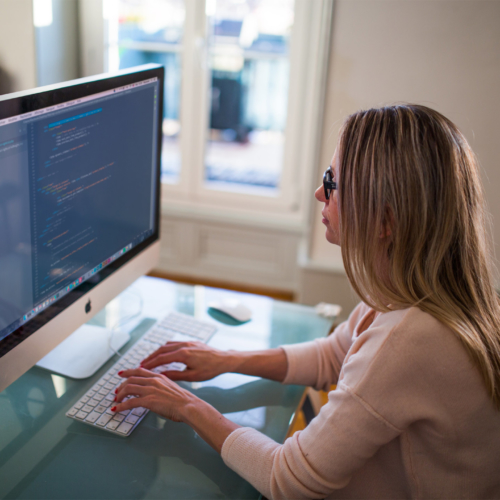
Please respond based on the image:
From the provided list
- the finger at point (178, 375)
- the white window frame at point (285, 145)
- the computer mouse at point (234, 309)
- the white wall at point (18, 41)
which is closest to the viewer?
the finger at point (178, 375)

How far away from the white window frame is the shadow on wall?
1.00 meters

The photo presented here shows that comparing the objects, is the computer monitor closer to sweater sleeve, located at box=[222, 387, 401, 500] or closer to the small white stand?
the small white stand

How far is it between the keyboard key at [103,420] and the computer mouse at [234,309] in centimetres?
45

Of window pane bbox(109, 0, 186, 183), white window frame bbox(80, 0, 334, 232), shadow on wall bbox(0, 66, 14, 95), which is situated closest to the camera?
shadow on wall bbox(0, 66, 14, 95)

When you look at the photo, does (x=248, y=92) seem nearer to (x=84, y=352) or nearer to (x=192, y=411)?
(x=84, y=352)

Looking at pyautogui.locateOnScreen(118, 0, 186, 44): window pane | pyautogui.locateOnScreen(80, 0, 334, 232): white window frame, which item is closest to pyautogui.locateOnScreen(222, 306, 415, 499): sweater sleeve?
pyautogui.locateOnScreen(80, 0, 334, 232): white window frame

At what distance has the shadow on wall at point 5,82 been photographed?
5.90ft

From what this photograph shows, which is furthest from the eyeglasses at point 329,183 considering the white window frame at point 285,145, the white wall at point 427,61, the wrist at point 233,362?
the white window frame at point 285,145

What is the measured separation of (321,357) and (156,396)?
1.23 feet

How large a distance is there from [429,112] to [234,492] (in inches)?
25.7

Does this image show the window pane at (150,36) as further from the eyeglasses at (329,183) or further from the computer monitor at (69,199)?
the eyeglasses at (329,183)

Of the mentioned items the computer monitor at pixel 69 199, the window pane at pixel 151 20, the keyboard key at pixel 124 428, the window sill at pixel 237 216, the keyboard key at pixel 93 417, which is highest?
the window pane at pixel 151 20

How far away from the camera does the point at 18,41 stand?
1737 mm

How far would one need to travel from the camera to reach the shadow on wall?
70.8 inches
